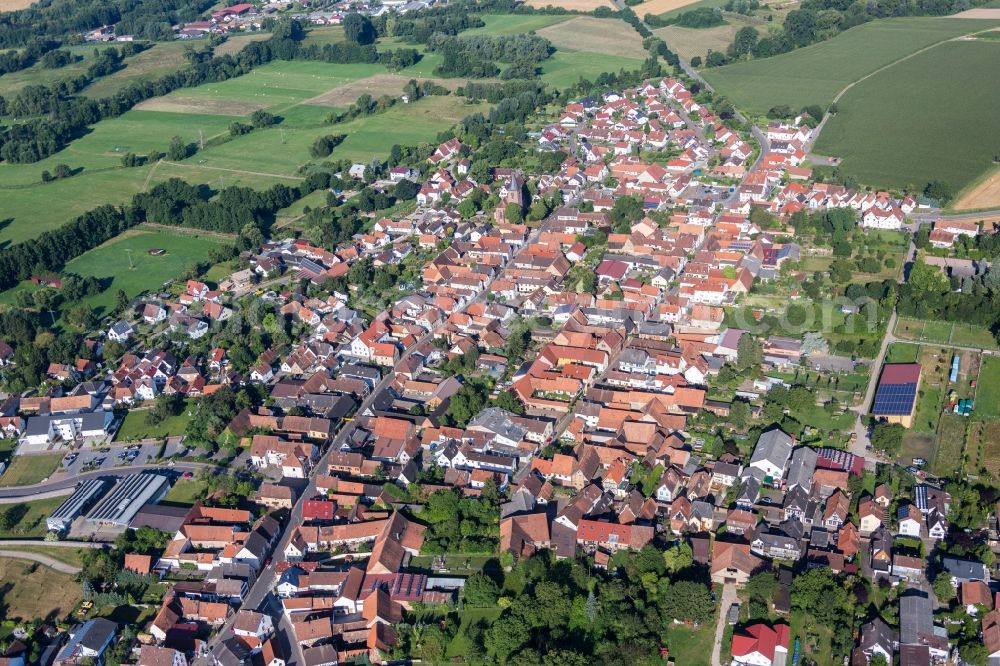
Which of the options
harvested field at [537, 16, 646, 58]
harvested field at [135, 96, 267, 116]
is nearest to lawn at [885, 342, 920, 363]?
harvested field at [537, 16, 646, 58]

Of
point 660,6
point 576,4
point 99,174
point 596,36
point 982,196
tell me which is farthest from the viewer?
point 576,4

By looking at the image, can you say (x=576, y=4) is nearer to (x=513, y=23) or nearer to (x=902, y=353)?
(x=513, y=23)

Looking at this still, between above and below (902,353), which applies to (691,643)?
below

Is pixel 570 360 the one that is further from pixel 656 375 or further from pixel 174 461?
pixel 174 461

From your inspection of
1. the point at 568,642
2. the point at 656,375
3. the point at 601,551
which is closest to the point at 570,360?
the point at 656,375

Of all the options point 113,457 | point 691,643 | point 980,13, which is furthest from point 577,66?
point 691,643

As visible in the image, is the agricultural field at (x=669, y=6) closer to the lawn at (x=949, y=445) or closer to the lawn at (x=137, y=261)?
the lawn at (x=137, y=261)
